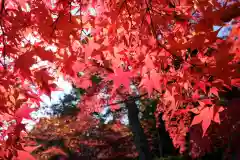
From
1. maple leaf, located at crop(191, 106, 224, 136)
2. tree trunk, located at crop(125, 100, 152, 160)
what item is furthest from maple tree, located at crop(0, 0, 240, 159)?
tree trunk, located at crop(125, 100, 152, 160)

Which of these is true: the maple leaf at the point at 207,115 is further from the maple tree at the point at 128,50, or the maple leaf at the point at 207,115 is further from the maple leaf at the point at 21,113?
the maple leaf at the point at 21,113

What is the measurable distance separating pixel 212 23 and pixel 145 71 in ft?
1.73

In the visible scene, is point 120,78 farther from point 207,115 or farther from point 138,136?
point 138,136

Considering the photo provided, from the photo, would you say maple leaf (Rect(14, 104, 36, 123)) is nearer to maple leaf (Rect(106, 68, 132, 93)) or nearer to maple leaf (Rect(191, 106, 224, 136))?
maple leaf (Rect(106, 68, 132, 93))

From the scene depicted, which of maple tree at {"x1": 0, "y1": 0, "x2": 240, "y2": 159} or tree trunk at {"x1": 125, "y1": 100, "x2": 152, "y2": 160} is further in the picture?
tree trunk at {"x1": 125, "y1": 100, "x2": 152, "y2": 160}

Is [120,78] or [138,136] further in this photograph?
[138,136]

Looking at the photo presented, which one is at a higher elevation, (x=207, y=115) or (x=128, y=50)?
(x=128, y=50)

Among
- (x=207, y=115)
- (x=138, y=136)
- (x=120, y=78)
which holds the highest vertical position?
(x=138, y=136)

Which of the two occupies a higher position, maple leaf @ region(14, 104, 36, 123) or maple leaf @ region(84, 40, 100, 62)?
maple leaf @ region(84, 40, 100, 62)

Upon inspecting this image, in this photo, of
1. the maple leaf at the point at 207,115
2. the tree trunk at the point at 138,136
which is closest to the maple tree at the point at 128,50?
the maple leaf at the point at 207,115

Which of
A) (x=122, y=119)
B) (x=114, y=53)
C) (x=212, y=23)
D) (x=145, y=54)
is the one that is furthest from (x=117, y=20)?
(x=122, y=119)

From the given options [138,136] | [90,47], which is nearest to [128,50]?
[90,47]

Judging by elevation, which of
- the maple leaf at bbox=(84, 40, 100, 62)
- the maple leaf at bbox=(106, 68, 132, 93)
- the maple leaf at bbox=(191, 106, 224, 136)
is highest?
the maple leaf at bbox=(84, 40, 100, 62)

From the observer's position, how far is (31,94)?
2.18m
